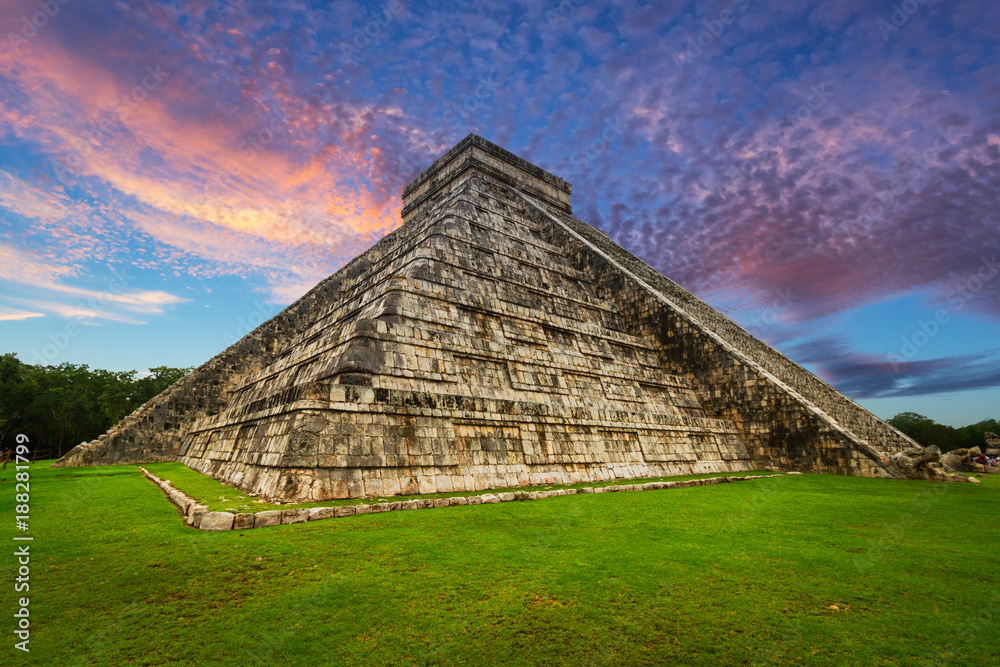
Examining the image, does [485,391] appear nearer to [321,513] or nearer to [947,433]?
[321,513]

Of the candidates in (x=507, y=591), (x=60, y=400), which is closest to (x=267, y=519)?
(x=507, y=591)

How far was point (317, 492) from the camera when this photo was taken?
7844 millimetres

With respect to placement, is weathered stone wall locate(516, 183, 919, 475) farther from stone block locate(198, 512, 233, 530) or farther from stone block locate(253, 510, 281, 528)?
stone block locate(198, 512, 233, 530)

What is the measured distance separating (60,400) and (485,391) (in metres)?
40.7

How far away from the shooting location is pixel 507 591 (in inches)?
167

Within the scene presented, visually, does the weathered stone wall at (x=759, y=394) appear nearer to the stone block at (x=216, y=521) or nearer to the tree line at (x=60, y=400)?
the stone block at (x=216, y=521)

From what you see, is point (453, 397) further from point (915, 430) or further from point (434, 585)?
point (915, 430)

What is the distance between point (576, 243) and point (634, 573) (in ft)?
60.5

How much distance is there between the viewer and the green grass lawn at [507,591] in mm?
3264

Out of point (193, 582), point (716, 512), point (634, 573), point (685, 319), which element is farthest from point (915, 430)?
point (193, 582)

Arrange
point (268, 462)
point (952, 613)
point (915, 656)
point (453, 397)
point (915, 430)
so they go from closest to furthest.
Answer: point (915, 656) < point (952, 613) < point (268, 462) < point (453, 397) < point (915, 430)

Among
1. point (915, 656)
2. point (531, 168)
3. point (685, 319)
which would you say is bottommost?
point (915, 656)

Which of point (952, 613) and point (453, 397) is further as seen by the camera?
point (453, 397)

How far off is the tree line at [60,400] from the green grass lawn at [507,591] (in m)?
36.3
